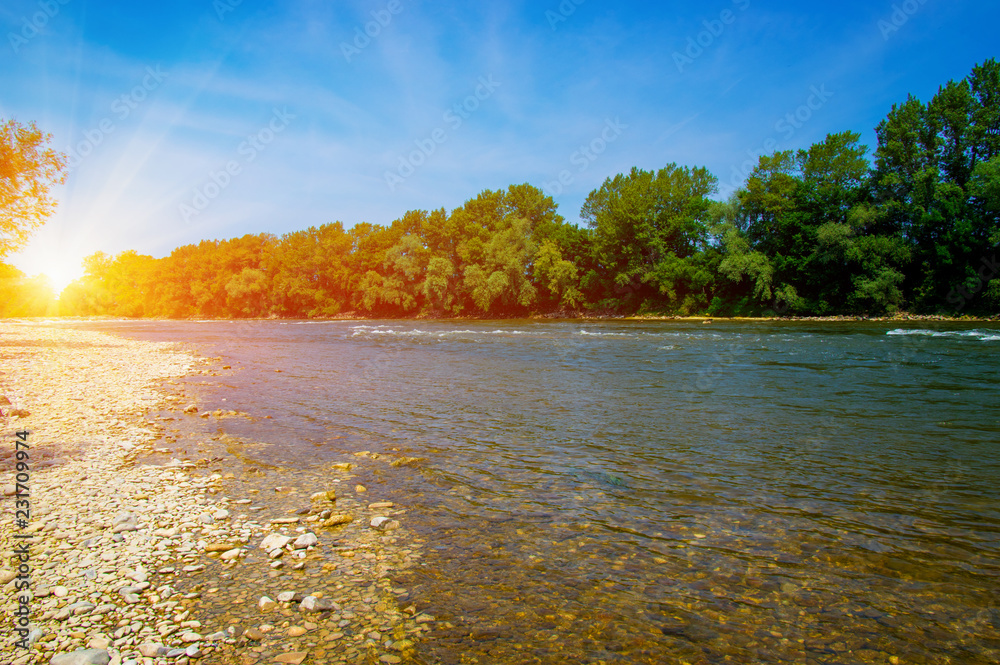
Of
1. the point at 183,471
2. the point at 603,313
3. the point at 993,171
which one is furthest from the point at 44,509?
the point at 603,313

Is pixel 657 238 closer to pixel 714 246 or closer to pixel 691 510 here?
pixel 714 246

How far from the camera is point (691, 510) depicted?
18.5 ft

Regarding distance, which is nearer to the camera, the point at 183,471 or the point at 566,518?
the point at 566,518

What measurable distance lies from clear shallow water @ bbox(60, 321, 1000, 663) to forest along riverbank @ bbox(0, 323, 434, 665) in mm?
480

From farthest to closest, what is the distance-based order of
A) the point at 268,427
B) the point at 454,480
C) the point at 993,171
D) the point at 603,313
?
the point at 603,313 → the point at 993,171 → the point at 268,427 → the point at 454,480

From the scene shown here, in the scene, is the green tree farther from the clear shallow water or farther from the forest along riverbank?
the forest along riverbank

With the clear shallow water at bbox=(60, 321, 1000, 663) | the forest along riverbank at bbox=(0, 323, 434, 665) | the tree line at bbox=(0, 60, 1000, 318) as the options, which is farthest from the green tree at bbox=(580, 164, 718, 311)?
the forest along riverbank at bbox=(0, 323, 434, 665)

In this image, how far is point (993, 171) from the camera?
40.8 metres

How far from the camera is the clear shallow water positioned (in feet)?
11.7

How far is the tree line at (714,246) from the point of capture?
46.2 metres

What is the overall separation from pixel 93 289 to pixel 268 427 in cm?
17363

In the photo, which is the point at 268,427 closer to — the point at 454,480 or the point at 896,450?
the point at 454,480

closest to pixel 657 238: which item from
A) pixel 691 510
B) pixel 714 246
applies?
pixel 714 246

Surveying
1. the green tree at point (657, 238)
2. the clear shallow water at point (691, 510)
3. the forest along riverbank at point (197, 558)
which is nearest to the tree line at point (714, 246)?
the green tree at point (657, 238)
